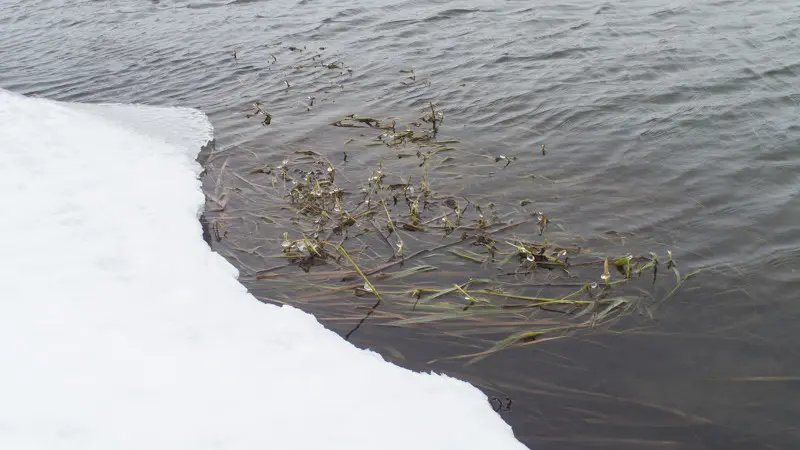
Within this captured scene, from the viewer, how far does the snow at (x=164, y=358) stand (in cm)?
308

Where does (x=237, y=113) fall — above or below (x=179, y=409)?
below

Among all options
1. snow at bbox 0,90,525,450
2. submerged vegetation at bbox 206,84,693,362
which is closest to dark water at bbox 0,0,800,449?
submerged vegetation at bbox 206,84,693,362

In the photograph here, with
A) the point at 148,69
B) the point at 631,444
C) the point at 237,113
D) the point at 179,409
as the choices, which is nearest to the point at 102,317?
the point at 179,409

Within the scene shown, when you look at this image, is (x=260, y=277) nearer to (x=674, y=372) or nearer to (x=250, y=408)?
(x=250, y=408)

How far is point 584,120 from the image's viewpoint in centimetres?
688

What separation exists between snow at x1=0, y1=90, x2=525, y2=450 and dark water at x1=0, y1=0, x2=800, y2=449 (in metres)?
0.48

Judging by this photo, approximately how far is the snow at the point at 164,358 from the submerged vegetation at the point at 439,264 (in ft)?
1.68

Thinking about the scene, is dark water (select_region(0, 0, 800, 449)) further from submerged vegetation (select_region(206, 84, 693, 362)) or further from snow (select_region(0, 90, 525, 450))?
snow (select_region(0, 90, 525, 450))

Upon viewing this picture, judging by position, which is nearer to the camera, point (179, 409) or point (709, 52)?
point (179, 409)

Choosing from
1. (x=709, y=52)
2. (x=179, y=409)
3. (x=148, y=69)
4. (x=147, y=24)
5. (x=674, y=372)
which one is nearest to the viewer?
(x=179, y=409)

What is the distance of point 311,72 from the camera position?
29.9 feet

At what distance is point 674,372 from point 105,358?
309 cm

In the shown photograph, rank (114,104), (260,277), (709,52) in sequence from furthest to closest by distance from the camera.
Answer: (114,104)
(709,52)
(260,277)

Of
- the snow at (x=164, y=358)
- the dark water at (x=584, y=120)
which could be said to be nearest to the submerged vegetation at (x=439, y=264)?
the dark water at (x=584, y=120)
